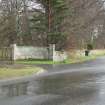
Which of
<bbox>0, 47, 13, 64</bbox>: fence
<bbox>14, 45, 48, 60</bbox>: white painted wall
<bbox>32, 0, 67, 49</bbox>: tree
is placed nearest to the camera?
<bbox>0, 47, 13, 64</bbox>: fence

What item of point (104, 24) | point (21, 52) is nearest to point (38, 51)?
point (21, 52)

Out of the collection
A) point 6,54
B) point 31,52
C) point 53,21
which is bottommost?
point 6,54

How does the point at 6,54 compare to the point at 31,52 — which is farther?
the point at 31,52

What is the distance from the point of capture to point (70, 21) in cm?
4950

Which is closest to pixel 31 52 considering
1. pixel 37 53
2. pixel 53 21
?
pixel 37 53

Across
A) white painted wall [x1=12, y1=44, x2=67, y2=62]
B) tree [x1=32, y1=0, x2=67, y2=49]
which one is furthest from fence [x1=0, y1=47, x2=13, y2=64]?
tree [x1=32, y1=0, x2=67, y2=49]

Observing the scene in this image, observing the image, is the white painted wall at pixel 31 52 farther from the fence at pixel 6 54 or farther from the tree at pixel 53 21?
the tree at pixel 53 21

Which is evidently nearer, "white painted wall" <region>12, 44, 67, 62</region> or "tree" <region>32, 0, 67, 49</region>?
"white painted wall" <region>12, 44, 67, 62</region>

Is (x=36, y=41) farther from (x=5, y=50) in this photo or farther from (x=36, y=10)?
(x=5, y=50)

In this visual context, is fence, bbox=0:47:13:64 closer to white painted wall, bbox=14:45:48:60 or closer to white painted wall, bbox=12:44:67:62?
white painted wall, bbox=12:44:67:62

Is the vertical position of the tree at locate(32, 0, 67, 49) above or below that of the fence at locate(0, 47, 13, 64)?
above

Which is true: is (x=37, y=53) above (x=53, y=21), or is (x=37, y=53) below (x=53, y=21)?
below

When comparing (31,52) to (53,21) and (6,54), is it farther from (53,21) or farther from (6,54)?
(53,21)

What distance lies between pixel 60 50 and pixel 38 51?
2.89 metres
